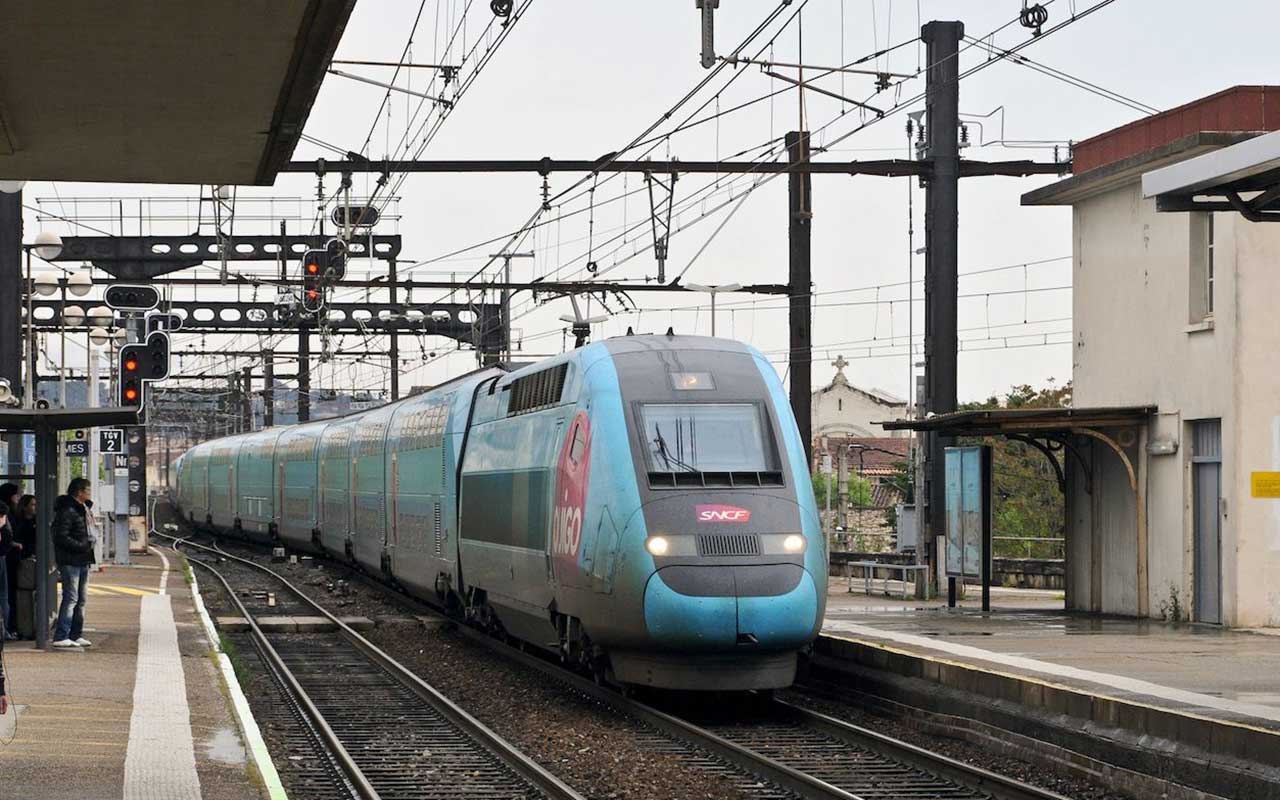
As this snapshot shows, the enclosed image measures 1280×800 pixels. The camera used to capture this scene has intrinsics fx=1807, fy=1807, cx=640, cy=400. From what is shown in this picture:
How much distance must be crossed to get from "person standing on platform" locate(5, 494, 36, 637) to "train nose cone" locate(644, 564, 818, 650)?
8304 mm

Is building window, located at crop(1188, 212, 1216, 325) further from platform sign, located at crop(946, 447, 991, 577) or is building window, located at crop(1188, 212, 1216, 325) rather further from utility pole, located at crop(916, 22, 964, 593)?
utility pole, located at crop(916, 22, 964, 593)

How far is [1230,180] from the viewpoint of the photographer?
12406 mm

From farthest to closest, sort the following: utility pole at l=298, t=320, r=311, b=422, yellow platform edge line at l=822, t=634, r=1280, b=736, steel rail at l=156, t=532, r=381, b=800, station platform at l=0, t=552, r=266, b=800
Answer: utility pole at l=298, t=320, r=311, b=422, steel rail at l=156, t=532, r=381, b=800, yellow platform edge line at l=822, t=634, r=1280, b=736, station platform at l=0, t=552, r=266, b=800

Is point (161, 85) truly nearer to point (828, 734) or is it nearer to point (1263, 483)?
point (828, 734)

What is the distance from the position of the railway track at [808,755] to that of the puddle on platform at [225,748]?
3.37 meters

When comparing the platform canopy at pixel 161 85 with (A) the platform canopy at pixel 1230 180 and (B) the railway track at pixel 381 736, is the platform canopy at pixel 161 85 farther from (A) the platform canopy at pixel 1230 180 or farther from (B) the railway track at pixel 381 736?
(A) the platform canopy at pixel 1230 180

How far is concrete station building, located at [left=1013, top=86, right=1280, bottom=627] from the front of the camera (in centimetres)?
2005

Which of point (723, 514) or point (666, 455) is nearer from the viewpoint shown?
point (723, 514)

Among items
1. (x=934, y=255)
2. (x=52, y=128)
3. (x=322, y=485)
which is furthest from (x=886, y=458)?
(x=52, y=128)

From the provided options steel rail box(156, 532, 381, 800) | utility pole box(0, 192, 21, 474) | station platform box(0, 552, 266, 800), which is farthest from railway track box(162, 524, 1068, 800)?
utility pole box(0, 192, 21, 474)

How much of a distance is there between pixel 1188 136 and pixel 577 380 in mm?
8582

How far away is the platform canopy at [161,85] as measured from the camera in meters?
7.72

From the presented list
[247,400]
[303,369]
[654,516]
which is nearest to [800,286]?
[654,516]

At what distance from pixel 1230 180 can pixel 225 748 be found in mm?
7887
